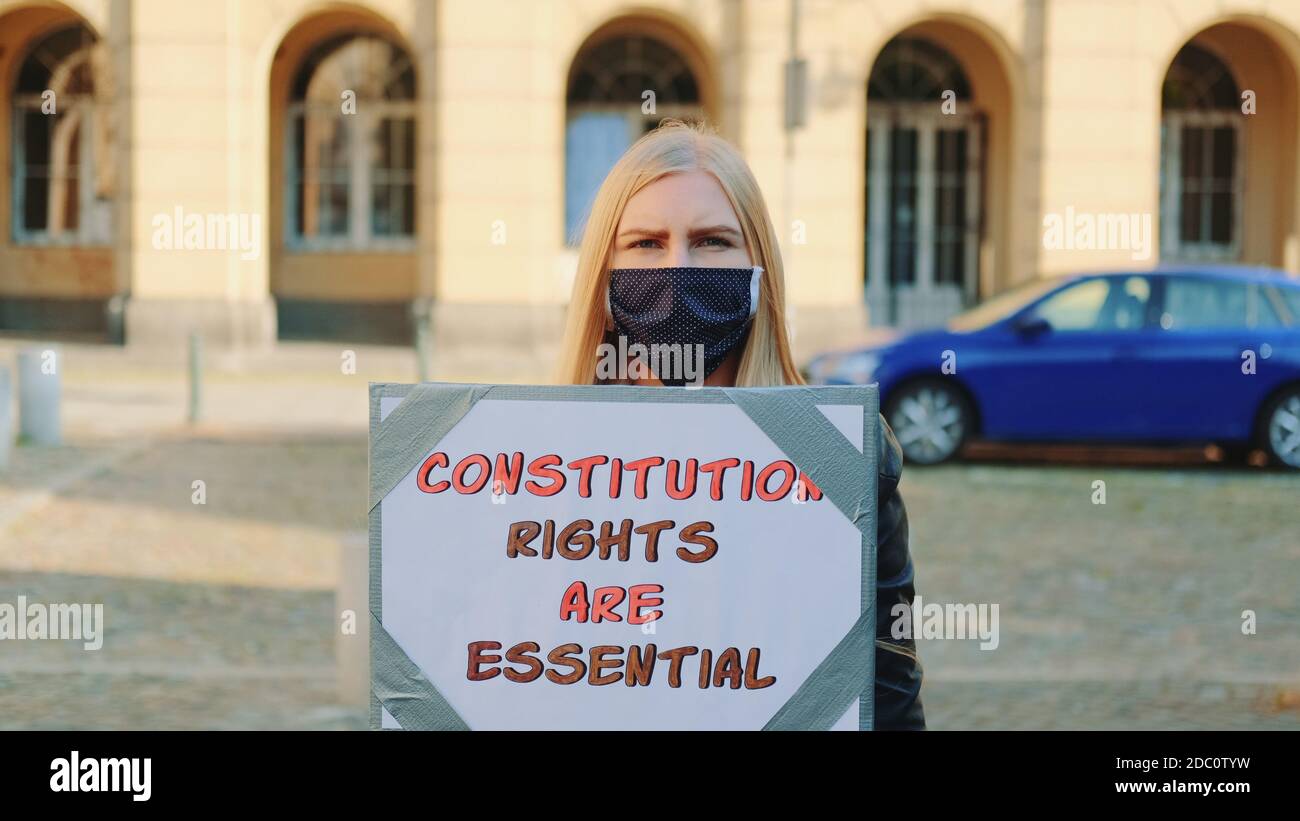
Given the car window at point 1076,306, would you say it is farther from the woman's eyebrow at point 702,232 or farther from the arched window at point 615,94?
the woman's eyebrow at point 702,232

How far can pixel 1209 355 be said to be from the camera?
13.7m

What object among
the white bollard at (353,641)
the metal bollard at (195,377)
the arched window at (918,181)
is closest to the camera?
the white bollard at (353,641)

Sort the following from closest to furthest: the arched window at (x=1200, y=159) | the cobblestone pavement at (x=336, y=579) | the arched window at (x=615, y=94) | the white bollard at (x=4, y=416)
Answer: the cobblestone pavement at (x=336, y=579), the white bollard at (x=4, y=416), the arched window at (x=615, y=94), the arched window at (x=1200, y=159)

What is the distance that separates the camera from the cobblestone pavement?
21.4 ft

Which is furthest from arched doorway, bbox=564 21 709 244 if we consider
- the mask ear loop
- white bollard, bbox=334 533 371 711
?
the mask ear loop

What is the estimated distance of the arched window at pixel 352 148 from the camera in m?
24.4

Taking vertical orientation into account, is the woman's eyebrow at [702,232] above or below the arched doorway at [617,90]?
below

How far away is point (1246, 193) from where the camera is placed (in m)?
24.2

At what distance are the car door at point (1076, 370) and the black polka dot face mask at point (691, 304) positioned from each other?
37.7 ft

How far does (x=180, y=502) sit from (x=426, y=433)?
9371 mm

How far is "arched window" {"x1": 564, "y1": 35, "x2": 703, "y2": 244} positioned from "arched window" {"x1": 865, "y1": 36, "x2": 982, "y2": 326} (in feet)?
8.89

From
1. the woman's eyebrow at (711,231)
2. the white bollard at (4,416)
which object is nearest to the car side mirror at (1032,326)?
the white bollard at (4,416)
